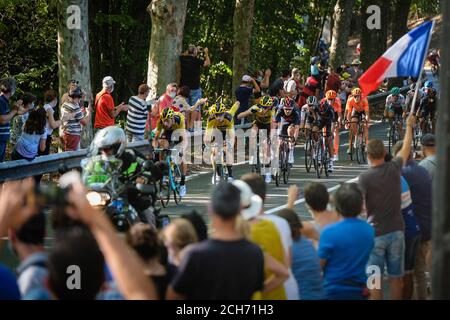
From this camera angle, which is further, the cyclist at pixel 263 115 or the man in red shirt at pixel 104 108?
the cyclist at pixel 263 115

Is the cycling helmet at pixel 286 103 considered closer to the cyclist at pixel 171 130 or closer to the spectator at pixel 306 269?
the cyclist at pixel 171 130

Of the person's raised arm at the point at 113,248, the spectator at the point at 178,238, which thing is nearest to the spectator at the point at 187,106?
the spectator at the point at 178,238

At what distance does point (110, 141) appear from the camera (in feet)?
44.8

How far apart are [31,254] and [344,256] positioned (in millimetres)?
3324

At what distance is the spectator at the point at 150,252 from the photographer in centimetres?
837

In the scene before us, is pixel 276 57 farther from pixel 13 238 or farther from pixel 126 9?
pixel 13 238

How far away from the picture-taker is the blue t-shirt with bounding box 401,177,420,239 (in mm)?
12800

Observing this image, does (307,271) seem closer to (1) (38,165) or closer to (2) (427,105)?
(1) (38,165)

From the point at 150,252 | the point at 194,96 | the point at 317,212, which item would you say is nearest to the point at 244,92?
the point at 194,96

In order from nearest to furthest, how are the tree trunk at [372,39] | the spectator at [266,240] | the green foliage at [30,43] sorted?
the spectator at [266,240] < the green foliage at [30,43] < the tree trunk at [372,39]

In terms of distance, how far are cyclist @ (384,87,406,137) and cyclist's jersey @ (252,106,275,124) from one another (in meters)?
5.51

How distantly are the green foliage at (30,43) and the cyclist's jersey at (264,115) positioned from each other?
8108 mm

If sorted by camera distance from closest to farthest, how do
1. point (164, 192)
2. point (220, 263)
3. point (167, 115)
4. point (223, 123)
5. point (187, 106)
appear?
point (220, 263)
point (164, 192)
point (167, 115)
point (223, 123)
point (187, 106)

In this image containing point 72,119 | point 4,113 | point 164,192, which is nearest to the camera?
point 4,113
